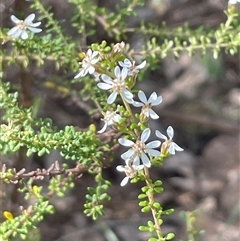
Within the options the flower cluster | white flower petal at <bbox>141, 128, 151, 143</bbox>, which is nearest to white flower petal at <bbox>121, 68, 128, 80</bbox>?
the flower cluster

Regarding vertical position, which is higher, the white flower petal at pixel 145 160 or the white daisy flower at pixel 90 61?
the white daisy flower at pixel 90 61

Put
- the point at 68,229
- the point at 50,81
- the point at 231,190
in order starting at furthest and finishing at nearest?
the point at 231,190, the point at 68,229, the point at 50,81

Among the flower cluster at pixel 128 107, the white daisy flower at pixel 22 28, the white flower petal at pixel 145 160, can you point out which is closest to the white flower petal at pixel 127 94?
the flower cluster at pixel 128 107

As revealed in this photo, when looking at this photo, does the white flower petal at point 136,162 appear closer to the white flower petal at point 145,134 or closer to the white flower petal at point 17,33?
the white flower petal at point 145,134

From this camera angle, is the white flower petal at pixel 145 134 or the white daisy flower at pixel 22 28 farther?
the white daisy flower at pixel 22 28

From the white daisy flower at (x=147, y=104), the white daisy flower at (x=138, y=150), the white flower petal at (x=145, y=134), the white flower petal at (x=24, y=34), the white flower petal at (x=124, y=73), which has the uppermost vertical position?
the white flower petal at (x=124, y=73)

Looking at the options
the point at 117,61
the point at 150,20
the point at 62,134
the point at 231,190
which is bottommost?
the point at 231,190

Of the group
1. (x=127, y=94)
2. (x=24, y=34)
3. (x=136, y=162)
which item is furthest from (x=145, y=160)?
(x=24, y=34)

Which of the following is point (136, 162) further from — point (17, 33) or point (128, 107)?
point (17, 33)

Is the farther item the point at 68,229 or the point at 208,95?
the point at 208,95

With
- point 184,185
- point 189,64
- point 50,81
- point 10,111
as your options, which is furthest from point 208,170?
point 10,111

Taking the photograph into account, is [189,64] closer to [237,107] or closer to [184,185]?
[237,107]
